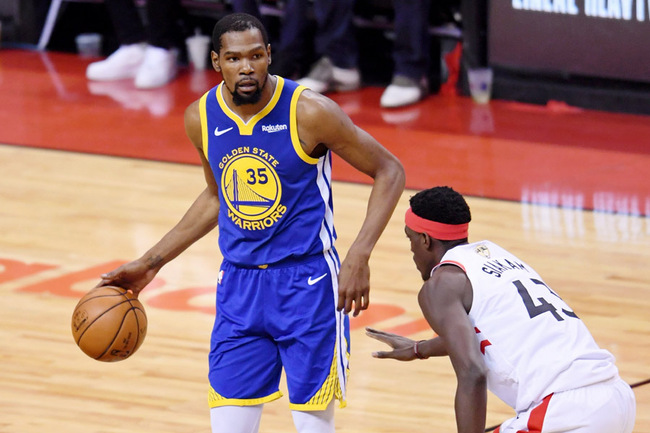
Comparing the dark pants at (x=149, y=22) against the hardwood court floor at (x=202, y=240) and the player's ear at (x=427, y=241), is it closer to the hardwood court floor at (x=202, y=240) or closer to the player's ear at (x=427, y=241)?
the hardwood court floor at (x=202, y=240)

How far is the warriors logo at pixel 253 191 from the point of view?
3.95m

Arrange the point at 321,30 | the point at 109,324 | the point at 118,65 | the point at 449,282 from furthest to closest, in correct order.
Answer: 1. the point at 118,65
2. the point at 321,30
3. the point at 109,324
4. the point at 449,282

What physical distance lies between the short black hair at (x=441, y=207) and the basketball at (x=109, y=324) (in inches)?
43.6

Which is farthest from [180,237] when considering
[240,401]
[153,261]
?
[240,401]

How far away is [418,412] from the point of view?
509cm

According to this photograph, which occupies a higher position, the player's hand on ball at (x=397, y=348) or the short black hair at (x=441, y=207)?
the short black hair at (x=441, y=207)

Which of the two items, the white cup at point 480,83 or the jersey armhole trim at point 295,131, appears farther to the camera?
the white cup at point 480,83

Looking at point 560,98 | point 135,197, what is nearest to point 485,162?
point 560,98

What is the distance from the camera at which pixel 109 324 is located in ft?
13.9

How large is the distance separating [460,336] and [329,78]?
728 centimetres

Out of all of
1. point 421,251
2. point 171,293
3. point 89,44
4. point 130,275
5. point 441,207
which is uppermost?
point 441,207

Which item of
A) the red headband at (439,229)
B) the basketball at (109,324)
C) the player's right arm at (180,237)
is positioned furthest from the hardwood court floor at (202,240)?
the red headband at (439,229)

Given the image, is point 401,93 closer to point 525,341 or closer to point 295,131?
point 295,131

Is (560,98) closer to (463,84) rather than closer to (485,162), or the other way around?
(463,84)
